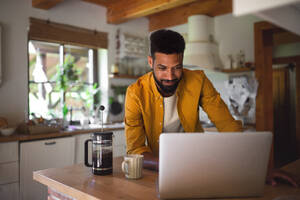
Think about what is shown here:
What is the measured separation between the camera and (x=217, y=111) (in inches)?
65.4

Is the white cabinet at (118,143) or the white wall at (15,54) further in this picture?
the white cabinet at (118,143)

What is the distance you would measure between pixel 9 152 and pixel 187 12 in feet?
11.3

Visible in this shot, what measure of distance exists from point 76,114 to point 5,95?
109 centimetres

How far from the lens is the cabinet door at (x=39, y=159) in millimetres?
2807

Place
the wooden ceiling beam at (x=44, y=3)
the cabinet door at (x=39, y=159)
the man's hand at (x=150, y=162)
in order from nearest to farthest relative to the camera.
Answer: the man's hand at (x=150, y=162), the cabinet door at (x=39, y=159), the wooden ceiling beam at (x=44, y=3)

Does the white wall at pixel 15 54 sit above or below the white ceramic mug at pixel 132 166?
above

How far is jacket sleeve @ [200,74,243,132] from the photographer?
5.25 ft

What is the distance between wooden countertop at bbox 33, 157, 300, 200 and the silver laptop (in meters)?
0.11

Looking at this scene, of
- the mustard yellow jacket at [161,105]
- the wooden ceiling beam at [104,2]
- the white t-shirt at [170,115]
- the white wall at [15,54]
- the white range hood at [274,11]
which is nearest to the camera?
the white range hood at [274,11]

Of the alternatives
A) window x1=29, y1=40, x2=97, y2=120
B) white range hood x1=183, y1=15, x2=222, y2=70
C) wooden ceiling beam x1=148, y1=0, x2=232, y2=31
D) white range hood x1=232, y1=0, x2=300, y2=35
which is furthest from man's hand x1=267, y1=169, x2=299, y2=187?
wooden ceiling beam x1=148, y1=0, x2=232, y2=31

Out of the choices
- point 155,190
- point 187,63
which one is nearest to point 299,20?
point 155,190

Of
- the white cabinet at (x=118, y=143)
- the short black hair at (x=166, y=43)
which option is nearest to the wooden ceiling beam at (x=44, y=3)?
the white cabinet at (x=118, y=143)

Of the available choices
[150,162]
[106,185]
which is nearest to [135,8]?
[150,162]

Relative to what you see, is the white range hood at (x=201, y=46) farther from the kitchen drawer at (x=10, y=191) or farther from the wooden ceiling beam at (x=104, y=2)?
the kitchen drawer at (x=10, y=191)
